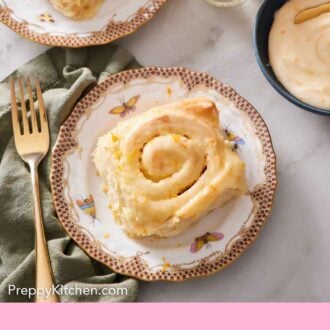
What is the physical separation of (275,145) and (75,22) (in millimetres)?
696

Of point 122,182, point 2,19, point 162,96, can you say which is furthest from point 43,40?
point 122,182

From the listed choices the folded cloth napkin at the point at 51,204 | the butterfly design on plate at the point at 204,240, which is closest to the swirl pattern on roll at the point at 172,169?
the butterfly design on plate at the point at 204,240

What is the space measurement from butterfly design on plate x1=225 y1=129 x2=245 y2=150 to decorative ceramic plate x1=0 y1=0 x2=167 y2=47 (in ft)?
Result: 1.39

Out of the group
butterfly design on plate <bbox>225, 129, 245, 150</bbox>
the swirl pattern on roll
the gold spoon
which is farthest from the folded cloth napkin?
the gold spoon

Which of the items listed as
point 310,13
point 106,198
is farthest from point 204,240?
point 310,13

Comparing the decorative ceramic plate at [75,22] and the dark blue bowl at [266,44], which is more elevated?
the decorative ceramic plate at [75,22]

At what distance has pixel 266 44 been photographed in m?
1.77

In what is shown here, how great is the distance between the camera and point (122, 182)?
5.25ft

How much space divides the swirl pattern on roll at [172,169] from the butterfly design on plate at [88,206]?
9 centimetres

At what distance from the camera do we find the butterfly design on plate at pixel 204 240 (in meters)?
1.65

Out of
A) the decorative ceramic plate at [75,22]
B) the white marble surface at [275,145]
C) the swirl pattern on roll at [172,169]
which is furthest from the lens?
the decorative ceramic plate at [75,22]

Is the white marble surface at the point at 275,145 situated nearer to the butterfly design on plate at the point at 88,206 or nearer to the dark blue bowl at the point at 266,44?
the dark blue bowl at the point at 266,44

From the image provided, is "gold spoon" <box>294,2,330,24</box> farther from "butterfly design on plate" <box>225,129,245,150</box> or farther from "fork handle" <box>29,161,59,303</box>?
"fork handle" <box>29,161,59,303</box>

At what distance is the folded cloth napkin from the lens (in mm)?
1645
